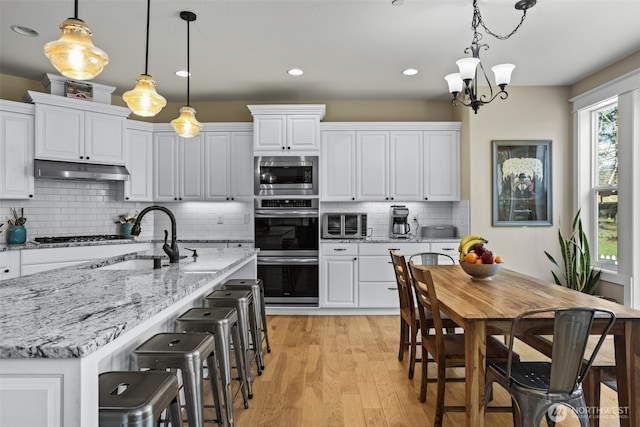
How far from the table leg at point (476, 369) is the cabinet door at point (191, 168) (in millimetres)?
4069

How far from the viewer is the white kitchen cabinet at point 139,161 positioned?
16.3 ft

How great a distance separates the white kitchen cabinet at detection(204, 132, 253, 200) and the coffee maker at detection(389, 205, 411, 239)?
189 centimetres

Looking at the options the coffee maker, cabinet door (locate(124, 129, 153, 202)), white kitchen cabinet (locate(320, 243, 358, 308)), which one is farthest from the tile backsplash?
the coffee maker

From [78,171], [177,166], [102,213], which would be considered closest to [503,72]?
[177,166]

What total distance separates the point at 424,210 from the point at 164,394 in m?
4.55

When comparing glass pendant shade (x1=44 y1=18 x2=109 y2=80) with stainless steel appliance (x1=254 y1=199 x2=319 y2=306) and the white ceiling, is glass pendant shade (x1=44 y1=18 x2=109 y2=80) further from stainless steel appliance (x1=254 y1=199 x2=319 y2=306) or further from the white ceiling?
stainless steel appliance (x1=254 y1=199 x2=319 y2=306)

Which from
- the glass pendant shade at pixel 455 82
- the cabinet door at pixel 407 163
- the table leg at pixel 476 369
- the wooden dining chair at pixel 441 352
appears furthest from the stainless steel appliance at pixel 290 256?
the table leg at pixel 476 369

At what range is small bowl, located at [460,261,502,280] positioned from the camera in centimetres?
274

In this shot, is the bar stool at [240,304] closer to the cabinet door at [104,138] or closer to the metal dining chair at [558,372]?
the metal dining chair at [558,372]

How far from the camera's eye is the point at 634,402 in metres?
1.88

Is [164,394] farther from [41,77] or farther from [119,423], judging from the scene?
[41,77]

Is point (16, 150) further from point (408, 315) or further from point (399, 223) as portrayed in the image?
point (399, 223)

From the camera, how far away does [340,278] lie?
4.85 m

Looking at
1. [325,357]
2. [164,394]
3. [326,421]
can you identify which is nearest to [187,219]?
[325,357]
